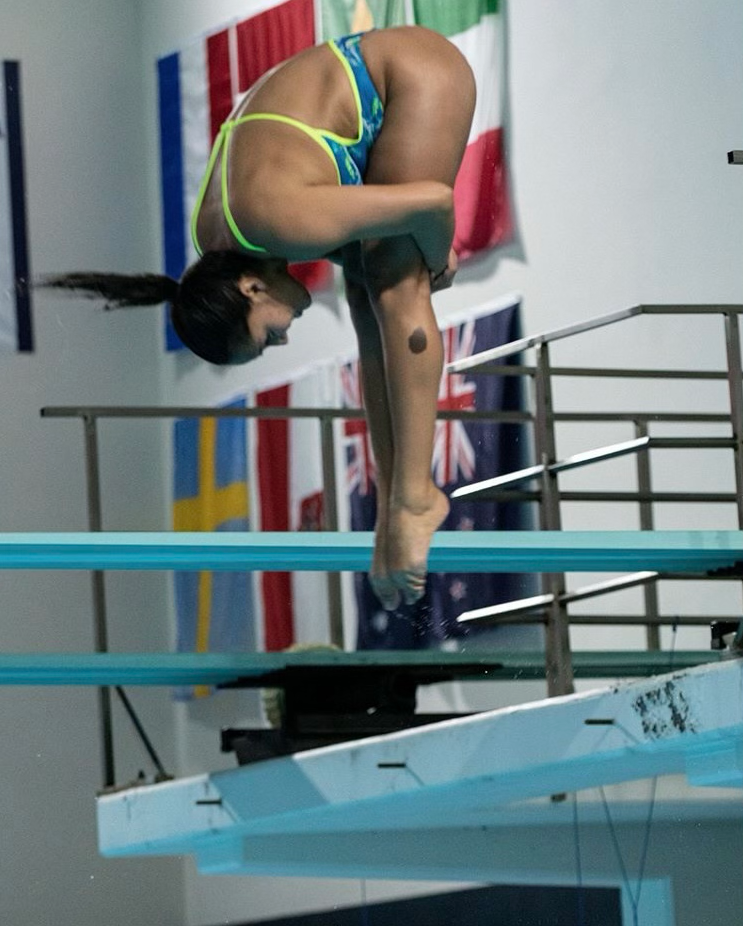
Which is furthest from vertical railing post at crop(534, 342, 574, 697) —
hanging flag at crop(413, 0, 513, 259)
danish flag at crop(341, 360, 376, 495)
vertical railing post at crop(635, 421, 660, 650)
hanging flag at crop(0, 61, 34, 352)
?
→ hanging flag at crop(0, 61, 34, 352)

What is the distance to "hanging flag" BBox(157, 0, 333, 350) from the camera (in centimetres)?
258

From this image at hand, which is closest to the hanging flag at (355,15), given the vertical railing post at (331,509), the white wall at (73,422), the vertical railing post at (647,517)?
the white wall at (73,422)

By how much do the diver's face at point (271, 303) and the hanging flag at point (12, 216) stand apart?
3.32ft

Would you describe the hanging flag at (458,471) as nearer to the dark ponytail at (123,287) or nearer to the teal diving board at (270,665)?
the teal diving board at (270,665)

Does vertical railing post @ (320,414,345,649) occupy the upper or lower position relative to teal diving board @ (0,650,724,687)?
upper

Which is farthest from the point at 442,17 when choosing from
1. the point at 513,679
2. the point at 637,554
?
the point at 513,679

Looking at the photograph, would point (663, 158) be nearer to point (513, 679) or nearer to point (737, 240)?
point (737, 240)

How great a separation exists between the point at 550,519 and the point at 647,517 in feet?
0.47

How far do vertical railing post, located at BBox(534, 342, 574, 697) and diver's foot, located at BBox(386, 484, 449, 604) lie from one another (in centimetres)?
95

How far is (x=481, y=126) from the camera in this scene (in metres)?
2.70

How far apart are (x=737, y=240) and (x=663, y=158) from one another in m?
0.19

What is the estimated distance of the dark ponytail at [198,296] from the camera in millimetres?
1600

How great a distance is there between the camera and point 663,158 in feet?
8.14

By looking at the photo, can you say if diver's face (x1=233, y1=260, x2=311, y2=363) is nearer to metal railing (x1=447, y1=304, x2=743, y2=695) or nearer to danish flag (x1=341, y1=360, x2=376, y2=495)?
metal railing (x1=447, y1=304, x2=743, y2=695)
